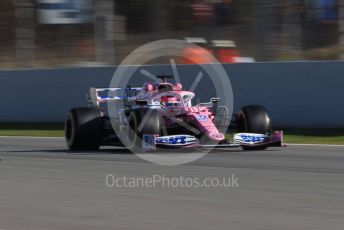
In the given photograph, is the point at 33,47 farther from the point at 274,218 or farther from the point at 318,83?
the point at 274,218

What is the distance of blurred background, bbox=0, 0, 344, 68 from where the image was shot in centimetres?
1770

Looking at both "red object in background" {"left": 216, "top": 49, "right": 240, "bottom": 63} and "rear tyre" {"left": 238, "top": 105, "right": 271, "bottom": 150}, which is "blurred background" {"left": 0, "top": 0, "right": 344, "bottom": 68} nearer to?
"red object in background" {"left": 216, "top": 49, "right": 240, "bottom": 63}

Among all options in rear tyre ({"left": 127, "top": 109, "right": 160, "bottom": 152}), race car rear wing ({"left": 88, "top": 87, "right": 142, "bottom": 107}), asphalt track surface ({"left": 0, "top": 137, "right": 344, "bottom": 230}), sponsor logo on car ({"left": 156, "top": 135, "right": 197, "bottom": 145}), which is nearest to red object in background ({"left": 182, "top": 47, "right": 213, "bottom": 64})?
race car rear wing ({"left": 88, "top": 87, "right": 142, "bottom": 107})

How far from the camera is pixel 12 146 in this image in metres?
14.7

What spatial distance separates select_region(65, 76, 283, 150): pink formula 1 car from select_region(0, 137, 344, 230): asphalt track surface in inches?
11.7

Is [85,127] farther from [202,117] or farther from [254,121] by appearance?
[254,121]

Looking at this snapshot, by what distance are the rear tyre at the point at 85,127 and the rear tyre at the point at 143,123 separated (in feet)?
2.66

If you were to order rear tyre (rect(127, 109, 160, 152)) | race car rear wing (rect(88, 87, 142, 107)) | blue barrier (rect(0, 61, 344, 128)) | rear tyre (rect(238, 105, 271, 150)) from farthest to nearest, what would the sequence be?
blue barrier (rect(0, 61, 344, 128)), race car rear wing (rect(88, 87, 142, 107)), rear tyre (rect(238, 105, 271, 150)), rear tyre (rect(127, 109, 160, 152))

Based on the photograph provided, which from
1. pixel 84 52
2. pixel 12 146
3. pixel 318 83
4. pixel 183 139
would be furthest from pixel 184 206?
→ pixel 84 52

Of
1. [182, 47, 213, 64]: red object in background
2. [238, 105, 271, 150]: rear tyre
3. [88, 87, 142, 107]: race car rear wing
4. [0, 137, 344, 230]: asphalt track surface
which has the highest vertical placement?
[182, 47, 213, 64]: red object in background

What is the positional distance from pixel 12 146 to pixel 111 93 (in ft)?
7.43

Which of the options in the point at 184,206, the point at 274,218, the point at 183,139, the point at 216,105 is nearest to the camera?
the point at 274,218

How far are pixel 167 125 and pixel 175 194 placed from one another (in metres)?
4.57

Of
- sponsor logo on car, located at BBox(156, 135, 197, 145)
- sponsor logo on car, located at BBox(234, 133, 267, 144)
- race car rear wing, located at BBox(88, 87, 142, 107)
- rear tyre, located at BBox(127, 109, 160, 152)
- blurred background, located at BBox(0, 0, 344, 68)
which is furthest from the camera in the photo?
blurred background, located at BBox(0, 0, 344, 68)
